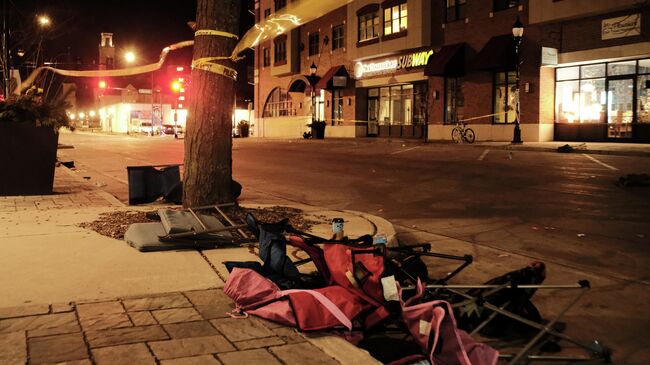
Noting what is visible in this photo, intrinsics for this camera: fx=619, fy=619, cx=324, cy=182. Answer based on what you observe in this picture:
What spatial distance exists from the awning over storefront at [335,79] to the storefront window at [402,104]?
5.88 feet

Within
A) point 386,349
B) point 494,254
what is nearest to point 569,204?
Result: point 494,254

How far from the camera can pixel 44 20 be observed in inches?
803

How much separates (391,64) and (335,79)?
184 inches

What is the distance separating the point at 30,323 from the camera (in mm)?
4035

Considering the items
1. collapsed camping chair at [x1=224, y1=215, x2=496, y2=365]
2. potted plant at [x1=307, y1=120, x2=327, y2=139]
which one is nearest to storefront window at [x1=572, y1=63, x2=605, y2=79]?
potted plant at [x1=307, y1=120, x2=327, y2=139]

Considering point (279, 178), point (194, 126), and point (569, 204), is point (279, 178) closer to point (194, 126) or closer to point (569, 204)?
point (569, 204)

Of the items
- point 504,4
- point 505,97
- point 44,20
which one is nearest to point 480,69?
point 505,97

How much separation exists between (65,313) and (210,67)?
148 inches

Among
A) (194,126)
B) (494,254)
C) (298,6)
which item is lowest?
(494,254)

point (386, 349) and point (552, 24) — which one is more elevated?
point (552, 24)

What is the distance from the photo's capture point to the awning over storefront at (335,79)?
39.2m

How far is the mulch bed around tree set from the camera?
7.16m

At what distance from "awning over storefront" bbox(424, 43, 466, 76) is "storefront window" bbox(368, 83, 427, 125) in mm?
3164

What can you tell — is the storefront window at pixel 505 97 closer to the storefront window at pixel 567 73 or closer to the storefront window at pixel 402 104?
the storefront window at pixel 567 73
